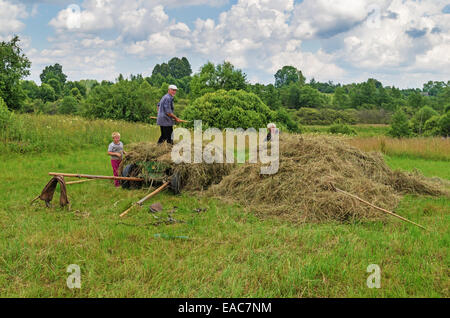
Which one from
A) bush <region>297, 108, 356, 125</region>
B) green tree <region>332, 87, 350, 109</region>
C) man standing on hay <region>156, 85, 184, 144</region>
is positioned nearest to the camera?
man standing on hay <region>156, 85, 184, 144</region>

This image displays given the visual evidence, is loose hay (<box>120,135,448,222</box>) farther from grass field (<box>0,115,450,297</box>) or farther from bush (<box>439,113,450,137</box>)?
bush (<box>439,113,450,137</box>)

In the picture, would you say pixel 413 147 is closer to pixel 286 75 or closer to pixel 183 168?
pixel 183 168

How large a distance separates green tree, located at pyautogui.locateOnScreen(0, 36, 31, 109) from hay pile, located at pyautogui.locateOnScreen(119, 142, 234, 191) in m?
21.8

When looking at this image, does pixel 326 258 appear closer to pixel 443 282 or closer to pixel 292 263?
pixel 292 263

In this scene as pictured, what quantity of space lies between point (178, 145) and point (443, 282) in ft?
17.4

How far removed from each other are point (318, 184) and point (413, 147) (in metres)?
11.0

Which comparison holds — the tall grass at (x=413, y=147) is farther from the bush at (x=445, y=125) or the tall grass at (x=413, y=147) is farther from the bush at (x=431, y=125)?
the bush at (x=431, y=125)

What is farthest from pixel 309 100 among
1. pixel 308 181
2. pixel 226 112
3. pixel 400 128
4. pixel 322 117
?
pixel 308 181

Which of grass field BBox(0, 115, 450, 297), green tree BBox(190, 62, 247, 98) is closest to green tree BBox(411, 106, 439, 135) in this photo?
green tree BBox(190, 62, 247, 98)

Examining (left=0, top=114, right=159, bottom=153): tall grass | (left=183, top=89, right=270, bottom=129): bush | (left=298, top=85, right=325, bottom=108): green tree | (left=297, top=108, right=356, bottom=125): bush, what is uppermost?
(left=298, top=85, right=325, bottom=108): green tree

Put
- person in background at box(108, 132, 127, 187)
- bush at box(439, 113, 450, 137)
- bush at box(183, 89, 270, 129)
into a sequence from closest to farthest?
person in background at box(108, 132, 127, 187), bush at box(183, 89, 270, 129), bush at box(439, 113, 450, 137)

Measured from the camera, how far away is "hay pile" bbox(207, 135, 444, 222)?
4.97 metres

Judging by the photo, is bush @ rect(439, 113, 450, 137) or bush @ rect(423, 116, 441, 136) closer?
bush @ rect(439, 113, 450, 137)

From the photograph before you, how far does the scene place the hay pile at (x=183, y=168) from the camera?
663cm
